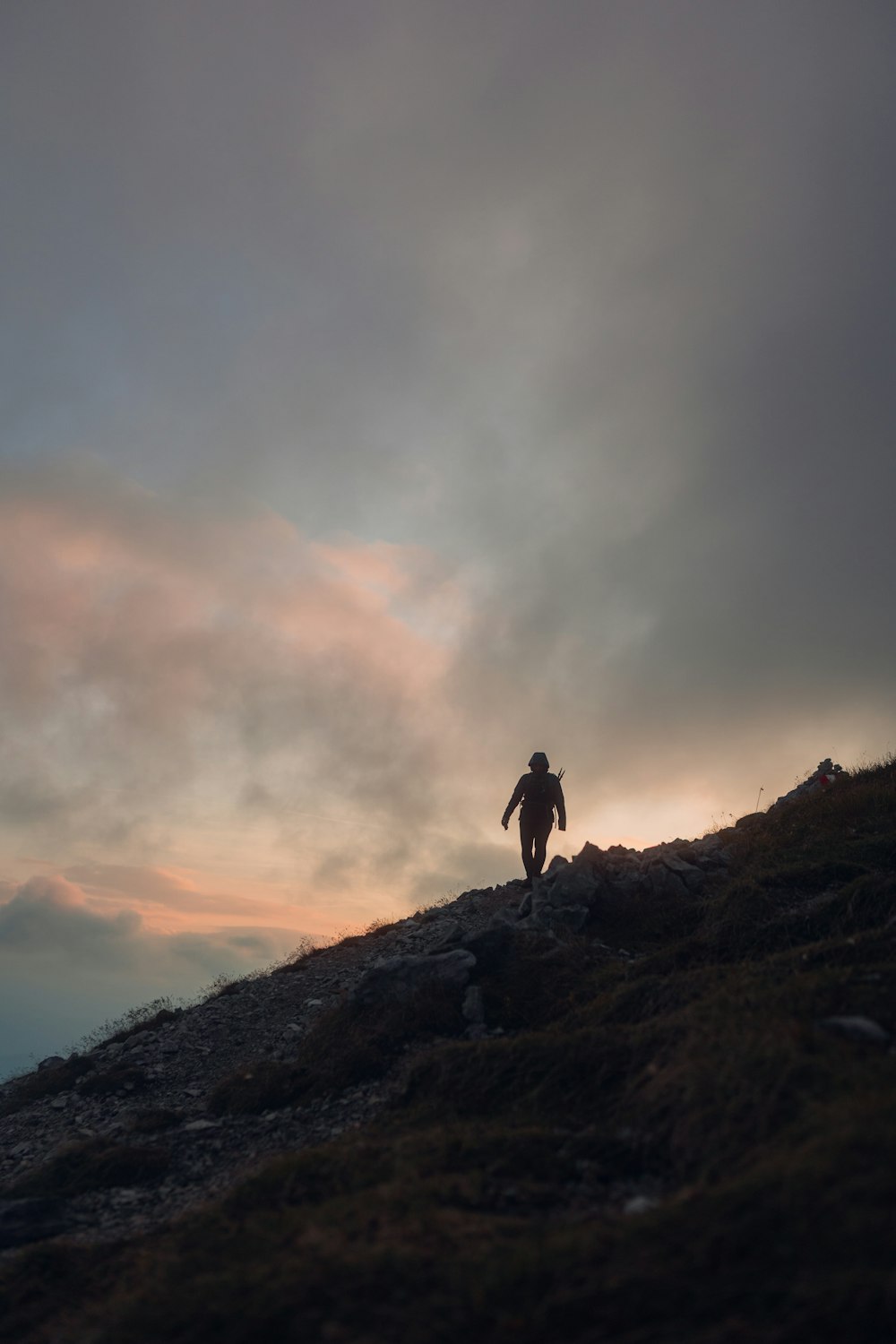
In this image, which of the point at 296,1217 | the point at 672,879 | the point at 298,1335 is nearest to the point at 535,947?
the point at 672,879

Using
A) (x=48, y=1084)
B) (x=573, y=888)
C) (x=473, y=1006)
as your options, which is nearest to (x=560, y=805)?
(x=573, y=888)

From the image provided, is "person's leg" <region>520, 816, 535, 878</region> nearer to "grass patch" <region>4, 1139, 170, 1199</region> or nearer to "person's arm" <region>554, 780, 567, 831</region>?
"person's arm" <region>554, 780, 567, 831</region>

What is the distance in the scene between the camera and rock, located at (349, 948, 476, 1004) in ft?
47.9

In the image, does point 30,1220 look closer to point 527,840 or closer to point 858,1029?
point 858,1029

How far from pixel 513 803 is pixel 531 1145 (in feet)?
46.1

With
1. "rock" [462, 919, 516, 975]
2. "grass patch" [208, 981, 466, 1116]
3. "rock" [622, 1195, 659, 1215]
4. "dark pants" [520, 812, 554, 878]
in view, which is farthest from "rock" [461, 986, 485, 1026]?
"dark pants" [520, 812, 554, 878]

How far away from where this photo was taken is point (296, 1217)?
24.0ft

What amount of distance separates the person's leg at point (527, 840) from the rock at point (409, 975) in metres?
6.98

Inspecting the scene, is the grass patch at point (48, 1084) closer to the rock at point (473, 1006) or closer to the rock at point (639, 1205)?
the rock at point (473, 1006)

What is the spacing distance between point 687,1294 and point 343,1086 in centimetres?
841

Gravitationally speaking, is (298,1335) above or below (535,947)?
below

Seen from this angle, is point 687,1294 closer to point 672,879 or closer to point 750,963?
point 750,963

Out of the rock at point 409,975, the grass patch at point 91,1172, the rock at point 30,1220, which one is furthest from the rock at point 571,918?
the rock at point 30,1220

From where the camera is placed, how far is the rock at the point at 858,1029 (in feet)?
26.6
